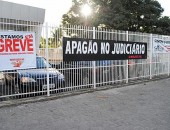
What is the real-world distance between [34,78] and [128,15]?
62.7 ft

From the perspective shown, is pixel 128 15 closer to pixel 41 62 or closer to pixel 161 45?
pixel 161 45

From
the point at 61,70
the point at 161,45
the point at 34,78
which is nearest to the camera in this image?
the point at 34,78

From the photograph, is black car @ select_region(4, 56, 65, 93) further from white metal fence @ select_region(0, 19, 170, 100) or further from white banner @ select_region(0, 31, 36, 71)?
white banner @ select_region(0, 31, 36, 71)

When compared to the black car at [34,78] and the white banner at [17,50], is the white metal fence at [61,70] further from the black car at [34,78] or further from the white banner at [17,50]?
the white banner at [17,50]

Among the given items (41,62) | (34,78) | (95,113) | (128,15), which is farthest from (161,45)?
(128,15)

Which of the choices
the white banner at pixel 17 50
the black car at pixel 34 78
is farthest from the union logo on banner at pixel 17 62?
the black car at pixel 34 78

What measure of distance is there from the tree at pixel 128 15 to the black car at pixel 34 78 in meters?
16.5

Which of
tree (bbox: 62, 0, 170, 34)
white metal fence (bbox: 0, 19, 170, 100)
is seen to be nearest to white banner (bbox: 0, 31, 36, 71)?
white metal fence (bbox: 0, 19, 170, 100)

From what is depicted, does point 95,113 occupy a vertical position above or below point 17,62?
below

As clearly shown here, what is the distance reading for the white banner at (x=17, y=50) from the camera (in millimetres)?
7785

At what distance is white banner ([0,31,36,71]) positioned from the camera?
25.5 ft

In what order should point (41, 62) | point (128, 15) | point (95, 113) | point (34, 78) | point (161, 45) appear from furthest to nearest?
point (128, 15)
point (161, 45)
point (41, 62)
point (34, 78)
point (95, 113)

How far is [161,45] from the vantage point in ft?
47.7

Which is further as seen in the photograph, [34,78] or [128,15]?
[128,15]
